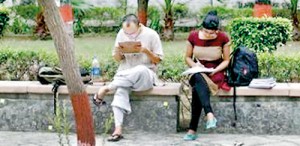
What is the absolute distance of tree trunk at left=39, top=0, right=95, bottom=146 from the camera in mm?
Answer: 5477

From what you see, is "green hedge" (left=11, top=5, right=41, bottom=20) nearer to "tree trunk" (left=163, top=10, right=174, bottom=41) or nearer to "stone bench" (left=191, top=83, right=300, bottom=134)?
"tree trunk" (left=163, top=10, right=174, bottom=41)

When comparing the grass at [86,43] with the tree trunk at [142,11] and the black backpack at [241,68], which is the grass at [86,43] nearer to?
the tree trunk at [142,11]

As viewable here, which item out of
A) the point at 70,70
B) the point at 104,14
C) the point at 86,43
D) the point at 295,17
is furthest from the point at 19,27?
the point at 70,70

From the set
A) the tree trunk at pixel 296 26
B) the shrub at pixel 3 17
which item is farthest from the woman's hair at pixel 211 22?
the tree trunk at pixel 296 26

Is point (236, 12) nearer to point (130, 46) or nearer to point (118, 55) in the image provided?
point (118, 55)

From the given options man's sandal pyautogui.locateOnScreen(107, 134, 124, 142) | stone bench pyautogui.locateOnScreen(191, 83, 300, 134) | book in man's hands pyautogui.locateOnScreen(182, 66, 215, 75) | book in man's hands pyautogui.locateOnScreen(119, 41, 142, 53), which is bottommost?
man's sandal pyautogui.locateOnScreen(107, 134, 124, 142)

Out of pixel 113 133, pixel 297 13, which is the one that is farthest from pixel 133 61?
pixel 297 13

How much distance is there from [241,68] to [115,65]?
1500mm

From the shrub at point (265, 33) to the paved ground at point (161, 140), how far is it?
2927 millimetres

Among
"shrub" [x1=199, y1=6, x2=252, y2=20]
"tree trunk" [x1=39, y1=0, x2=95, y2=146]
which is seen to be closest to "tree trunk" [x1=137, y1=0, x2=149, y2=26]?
"shrub" [x1=199, y1=6, x2=252, y2=20]

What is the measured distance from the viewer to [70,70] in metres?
5.55

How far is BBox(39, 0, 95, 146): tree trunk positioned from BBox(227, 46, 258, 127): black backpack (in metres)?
2.41

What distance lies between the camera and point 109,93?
7.69 meters

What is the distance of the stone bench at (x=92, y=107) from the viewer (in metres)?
7.72
